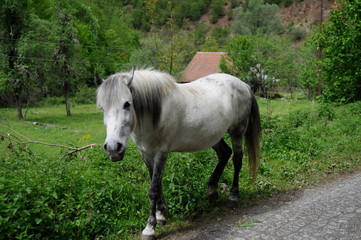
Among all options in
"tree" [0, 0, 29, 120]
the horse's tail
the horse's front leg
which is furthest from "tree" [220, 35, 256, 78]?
the horse's front leg

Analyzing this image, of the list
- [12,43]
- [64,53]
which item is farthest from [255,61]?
[12,43]

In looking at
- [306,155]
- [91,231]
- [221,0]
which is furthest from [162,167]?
[221,0]

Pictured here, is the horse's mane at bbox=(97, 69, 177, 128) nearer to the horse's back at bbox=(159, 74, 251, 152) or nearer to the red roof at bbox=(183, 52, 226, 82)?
the horse's back at bbox=(159, 74, 251, 152)

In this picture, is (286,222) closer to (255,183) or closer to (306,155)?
(255,183)

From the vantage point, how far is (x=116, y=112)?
2.86 metres

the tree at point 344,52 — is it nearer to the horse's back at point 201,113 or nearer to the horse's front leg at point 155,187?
the horse's back at point 201,113

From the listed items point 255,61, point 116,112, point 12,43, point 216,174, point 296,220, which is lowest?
point 255,61

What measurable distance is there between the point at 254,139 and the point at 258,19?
2890 inches

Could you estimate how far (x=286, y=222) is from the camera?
12.2 feet

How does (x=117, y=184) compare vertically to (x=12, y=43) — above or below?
below

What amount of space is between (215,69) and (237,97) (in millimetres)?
35594

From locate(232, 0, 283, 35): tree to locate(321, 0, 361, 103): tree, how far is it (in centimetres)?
5934

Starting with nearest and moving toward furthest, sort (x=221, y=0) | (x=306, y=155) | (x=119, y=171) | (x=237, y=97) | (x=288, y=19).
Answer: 1. (x=237, y=97)
2. (x=119, y=171)
3. (x=306, y=155)
4. (x=288, y=19)
5. (x=221, y=0)

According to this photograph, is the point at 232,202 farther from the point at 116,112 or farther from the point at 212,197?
the point at 116,112
